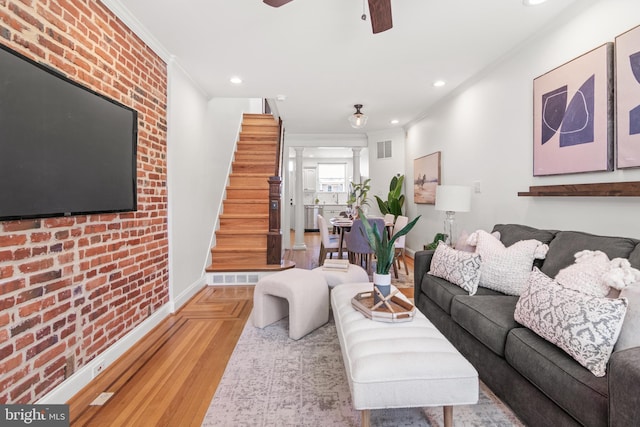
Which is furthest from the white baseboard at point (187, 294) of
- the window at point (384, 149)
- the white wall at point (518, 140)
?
the window at point (384, 149)

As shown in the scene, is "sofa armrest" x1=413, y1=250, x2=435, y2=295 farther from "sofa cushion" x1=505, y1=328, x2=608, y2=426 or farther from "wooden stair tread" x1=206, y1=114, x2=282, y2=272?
"wooden stair tread" x1=206, y1=114, x2=282, y2=272

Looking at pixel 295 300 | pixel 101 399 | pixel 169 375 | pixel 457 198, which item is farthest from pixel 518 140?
pixel 101 399

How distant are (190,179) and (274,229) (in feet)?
3.92

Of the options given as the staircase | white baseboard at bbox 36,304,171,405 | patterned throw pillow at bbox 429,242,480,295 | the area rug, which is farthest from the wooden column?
patterned throw pillow at bbox 429,242,480,295

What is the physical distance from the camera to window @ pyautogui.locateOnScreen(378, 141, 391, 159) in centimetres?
611

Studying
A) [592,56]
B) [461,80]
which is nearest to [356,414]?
[592,56]

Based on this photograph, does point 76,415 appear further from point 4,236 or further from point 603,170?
point 603,170

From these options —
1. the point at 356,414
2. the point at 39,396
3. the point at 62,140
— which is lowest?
the point at 356,414

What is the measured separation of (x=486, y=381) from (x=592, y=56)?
2180 millimetres

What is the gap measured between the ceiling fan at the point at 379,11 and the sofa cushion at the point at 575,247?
1735 millimetres

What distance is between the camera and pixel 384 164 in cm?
617

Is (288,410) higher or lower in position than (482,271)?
lower

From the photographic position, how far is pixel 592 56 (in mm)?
1989

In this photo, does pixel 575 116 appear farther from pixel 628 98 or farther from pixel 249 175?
pixel 249 175
